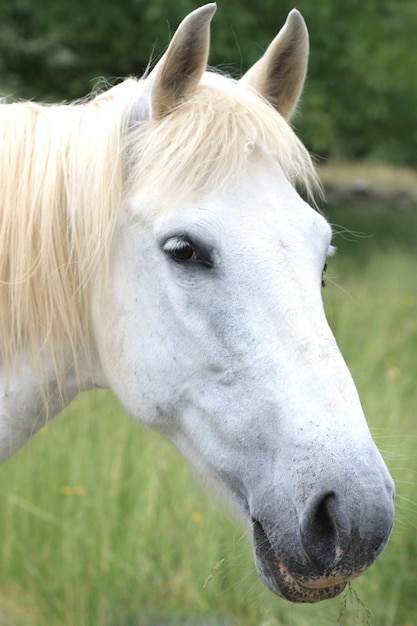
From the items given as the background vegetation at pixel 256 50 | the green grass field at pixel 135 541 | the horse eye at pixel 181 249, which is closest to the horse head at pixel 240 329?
the horse eye at pixel 181 249

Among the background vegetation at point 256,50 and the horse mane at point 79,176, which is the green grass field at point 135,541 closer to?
the horse mane at point 79,176

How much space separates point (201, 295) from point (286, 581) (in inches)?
26.5

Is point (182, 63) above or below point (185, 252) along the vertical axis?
above

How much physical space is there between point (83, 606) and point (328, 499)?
2.24 m

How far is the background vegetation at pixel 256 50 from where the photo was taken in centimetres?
848

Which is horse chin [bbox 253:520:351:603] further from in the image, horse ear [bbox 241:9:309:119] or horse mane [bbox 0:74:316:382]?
horse ear [bbox 241:9:309:119]

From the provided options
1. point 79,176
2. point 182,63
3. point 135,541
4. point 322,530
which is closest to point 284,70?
point 182,63

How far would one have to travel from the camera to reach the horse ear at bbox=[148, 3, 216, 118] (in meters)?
1.75

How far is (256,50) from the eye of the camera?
881 centimetres

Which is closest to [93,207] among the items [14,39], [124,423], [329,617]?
[329,617]

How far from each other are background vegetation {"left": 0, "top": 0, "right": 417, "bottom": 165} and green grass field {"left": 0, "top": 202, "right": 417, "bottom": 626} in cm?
472

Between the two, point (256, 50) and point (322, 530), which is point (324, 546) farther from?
point (256, 50)

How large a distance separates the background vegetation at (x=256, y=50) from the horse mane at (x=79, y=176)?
595 centimetres

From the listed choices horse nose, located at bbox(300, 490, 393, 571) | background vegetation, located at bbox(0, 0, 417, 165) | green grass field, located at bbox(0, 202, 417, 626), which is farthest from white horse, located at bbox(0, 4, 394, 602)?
background vegetation, located at bbox(0, 0, 417, 165)
